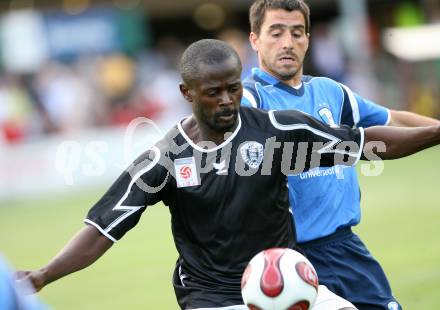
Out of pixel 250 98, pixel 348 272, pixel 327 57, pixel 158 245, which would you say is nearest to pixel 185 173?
pixel 250 98

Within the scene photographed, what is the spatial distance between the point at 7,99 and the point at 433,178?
1047 centimetres

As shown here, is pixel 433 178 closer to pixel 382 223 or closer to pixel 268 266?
pixel 382 223

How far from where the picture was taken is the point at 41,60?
2750 centimetres

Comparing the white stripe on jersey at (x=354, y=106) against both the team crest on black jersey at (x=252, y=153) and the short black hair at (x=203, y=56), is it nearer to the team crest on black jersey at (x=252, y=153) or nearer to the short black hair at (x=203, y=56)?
the team crest on black jersey at (x=252, y=153)

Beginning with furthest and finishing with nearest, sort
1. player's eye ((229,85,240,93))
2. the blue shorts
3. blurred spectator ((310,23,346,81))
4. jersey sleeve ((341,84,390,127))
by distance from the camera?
blurred spectator ((310,23,346,81)) < jersey sleeve ((341,84,390,127)) < the blue shorts < player's eye ((229,85,240,93))

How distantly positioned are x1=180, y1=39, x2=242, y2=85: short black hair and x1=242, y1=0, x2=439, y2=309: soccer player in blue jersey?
70 centimetres

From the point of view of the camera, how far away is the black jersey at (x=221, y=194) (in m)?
5.74

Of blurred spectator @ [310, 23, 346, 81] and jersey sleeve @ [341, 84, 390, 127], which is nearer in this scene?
jersey sleeve @ [341, 84, 390, 127]

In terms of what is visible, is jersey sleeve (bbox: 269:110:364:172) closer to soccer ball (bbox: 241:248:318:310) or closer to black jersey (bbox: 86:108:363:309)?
black jersey (bbox: 86:108:363:309)

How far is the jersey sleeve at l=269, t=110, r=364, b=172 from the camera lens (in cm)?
588

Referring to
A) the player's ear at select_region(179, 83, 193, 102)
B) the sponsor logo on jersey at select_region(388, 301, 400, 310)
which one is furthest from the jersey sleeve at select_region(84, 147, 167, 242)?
the sponsor logo on jersey at select_region(388, 301, 400, 310)

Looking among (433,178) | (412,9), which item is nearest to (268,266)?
(433,178)

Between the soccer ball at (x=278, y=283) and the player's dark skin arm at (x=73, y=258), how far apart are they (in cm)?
95

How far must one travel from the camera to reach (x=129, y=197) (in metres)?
5.80
